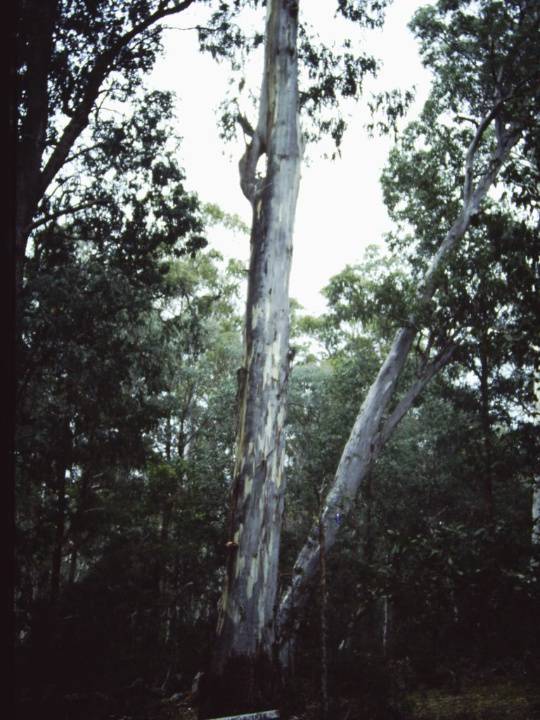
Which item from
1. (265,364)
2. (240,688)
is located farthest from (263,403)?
(240,688)

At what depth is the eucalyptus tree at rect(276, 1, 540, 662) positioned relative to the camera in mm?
7809

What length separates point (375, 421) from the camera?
807cm

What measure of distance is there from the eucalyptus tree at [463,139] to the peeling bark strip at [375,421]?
0.6 inches

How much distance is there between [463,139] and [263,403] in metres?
8.74

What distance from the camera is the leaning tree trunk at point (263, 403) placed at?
3.98m

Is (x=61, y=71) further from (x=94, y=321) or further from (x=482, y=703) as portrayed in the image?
(x=482, y=703)

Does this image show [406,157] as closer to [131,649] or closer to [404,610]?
[404,610]

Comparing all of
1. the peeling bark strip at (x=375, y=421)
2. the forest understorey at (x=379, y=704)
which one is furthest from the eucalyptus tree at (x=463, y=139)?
the forest understorey at (x=379, y=704)

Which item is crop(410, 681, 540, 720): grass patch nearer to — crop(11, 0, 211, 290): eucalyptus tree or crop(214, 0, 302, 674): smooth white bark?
crop(214, 0, 302, 674): smooth white bark

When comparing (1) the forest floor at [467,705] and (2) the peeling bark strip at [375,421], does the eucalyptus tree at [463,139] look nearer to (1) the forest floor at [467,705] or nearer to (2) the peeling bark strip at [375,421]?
(2) the peeling bark strip at [375,421]

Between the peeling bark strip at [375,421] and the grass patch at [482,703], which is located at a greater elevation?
the peeling bark strip at [375,421]

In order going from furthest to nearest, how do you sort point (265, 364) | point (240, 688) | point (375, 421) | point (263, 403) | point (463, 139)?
point (463, 139) < point (375, 421) < point (265, 364) < point (263, 403) < point (240, 688)

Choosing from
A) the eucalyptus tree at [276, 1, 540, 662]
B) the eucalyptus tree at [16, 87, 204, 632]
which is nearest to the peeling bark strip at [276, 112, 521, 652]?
the eucalyptus tree at [276, 1, 540, 662]

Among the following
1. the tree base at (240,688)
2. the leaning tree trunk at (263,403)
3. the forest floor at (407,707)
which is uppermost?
the leaning tree trunk at (263,403)
